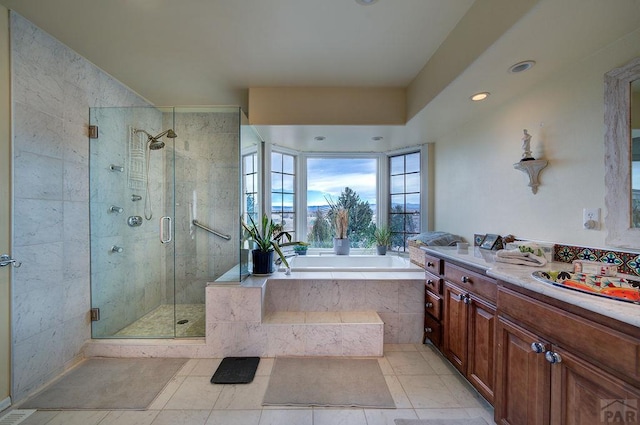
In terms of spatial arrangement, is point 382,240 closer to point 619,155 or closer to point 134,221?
point 619,155

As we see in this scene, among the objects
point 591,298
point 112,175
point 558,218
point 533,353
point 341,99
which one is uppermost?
point 341,99

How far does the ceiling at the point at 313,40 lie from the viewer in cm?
128

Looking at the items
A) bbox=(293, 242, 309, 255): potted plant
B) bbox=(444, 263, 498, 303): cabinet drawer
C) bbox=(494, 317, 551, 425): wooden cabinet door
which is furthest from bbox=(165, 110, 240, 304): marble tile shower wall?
bbox=(494, 317, 551, 425): wooden cabinet door

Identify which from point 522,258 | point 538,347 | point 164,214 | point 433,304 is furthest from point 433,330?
point 164,214

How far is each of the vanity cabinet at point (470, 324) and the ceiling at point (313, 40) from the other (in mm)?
1325

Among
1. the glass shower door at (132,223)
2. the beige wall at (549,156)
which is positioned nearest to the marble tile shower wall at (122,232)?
the glass shower door at (132,223)

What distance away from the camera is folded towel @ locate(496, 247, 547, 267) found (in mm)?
1421

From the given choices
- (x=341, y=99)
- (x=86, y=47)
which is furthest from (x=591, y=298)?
(x=86, y=47)

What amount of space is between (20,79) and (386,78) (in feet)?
8.88

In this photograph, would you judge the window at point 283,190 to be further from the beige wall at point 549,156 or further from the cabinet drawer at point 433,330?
the beige wall at point 549,156

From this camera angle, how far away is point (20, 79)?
63.4 inches

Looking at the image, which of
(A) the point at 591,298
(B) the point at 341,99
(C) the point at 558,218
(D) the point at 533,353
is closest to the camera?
(A) the point at 591,298

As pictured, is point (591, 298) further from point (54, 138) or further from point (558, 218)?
point (54, 138)

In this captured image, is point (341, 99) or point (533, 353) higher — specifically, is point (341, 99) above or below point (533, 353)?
above
